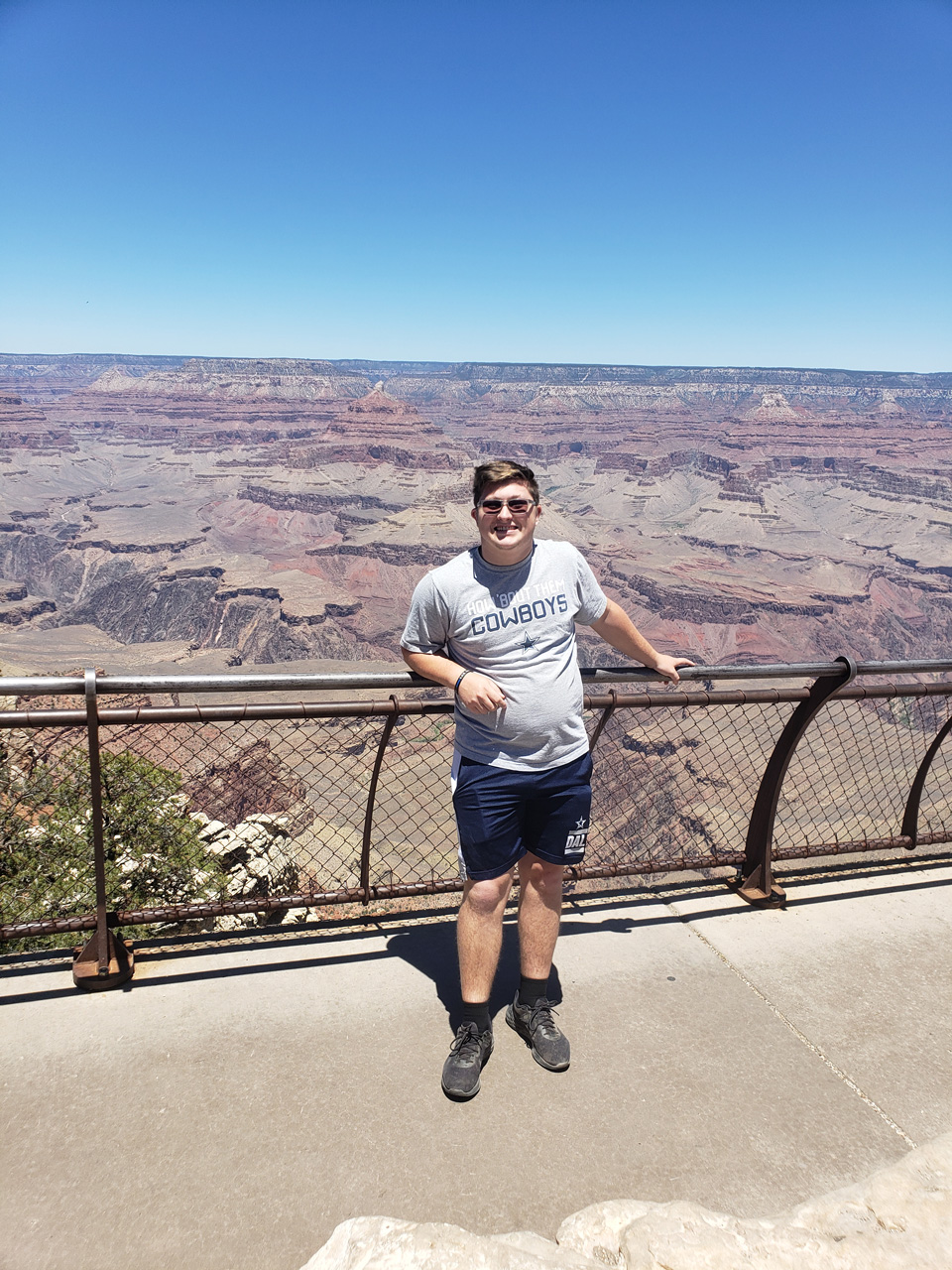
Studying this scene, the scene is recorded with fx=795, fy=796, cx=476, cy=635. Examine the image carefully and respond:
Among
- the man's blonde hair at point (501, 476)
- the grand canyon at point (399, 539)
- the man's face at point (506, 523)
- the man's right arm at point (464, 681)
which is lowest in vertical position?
the grand canyon at point (399, 539)

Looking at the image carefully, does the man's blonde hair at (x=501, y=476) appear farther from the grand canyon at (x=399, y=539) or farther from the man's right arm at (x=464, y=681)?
the grand canyon at (x=399, y=539)

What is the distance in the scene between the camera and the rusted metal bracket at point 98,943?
265 cm

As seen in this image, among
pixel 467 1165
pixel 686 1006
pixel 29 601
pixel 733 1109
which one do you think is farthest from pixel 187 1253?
pixel 29 601

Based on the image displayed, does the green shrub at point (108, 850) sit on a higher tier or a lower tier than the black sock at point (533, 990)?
lower

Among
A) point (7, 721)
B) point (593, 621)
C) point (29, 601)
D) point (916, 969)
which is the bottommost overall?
point (29, 601)

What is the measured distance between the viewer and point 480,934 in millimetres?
2428

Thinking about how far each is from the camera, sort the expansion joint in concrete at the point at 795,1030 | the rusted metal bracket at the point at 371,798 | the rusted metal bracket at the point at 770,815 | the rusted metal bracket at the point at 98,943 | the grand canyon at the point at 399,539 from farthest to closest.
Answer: the grand canyon at the point at 399,539, the rusted metal bracket at the point at 770,815, the rusted metal bracket at the point at 371,798, the rusted metal bracket at the point at 98,943, the expansion joint in concrete at the point at 795,1030

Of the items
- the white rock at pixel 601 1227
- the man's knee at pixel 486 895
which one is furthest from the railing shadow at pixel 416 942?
the white rock at pixel 601 1227

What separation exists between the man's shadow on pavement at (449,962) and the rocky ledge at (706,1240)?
96cm

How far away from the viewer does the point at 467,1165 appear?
2.05 m

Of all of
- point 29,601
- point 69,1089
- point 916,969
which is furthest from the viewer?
point 29,601

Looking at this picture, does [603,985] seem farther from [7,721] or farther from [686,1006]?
[7,721]

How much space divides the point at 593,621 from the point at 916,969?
1.87 metres

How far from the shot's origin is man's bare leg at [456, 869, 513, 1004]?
242 centimetres
